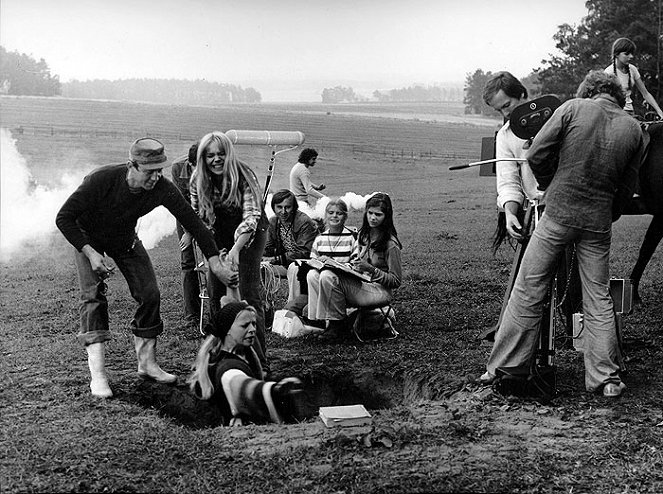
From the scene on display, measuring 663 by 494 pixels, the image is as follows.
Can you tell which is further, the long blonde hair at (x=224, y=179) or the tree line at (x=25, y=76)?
the tree line at (x=25, y=76)

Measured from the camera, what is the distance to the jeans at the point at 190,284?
676 cm

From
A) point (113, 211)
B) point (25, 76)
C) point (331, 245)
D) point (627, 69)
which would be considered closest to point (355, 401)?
point (331, 245)

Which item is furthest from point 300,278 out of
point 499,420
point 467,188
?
point 467,188

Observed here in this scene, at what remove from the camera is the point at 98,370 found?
15.9 feet

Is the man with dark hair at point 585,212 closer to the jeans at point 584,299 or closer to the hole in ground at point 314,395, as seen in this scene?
the jeans at point 584,299

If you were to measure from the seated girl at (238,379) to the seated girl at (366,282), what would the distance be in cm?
141

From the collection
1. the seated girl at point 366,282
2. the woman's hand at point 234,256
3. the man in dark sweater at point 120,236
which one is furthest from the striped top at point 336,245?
the man in dark sweater at point 120,236

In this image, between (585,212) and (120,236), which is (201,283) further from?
(585,212)

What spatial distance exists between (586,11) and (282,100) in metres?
4.98

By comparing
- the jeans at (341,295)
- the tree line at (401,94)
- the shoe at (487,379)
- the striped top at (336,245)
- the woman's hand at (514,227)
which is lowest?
the shoe at (487,379)

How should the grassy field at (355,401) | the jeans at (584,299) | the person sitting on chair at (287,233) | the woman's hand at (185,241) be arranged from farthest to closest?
the person sitting on chair at (287,233) < the woman's hand at (185,241) < the jeans at (584,299) < the grassy field at (355,401)

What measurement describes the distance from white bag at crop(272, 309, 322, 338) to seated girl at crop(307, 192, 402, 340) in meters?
0.12

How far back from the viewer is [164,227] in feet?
42.3

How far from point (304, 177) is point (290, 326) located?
3.71m
